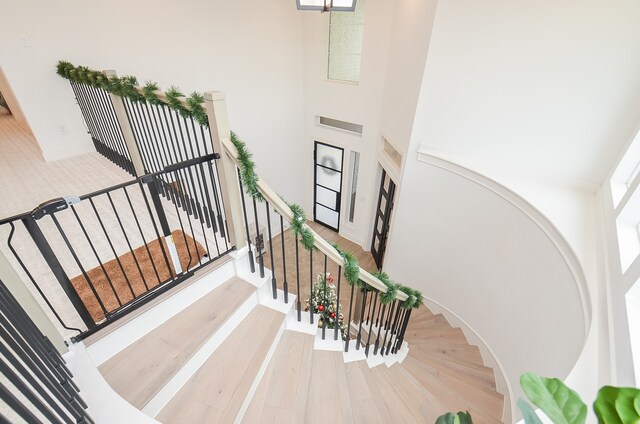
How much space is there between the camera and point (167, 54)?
4.25 meters

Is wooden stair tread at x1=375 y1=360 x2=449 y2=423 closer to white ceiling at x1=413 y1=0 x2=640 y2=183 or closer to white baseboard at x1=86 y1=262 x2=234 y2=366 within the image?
white baseboard at x1=86 y1=262 x2=234 y2=366

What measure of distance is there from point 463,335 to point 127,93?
185 inches

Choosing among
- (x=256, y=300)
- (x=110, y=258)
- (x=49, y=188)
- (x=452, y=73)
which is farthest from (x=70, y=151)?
(x=452, y=73)

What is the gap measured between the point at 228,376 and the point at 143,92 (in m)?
2.31

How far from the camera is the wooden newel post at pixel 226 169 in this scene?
6.12 feet

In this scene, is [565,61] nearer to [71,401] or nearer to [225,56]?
[71,401]

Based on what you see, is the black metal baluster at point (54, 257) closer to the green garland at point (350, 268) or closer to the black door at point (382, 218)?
the green garland at point (350, 268)

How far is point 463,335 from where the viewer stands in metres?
3.71

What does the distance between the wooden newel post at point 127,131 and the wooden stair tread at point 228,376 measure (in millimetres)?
2166

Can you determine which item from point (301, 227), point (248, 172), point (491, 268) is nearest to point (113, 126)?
point (248, 172)

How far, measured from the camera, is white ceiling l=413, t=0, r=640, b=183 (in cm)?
231

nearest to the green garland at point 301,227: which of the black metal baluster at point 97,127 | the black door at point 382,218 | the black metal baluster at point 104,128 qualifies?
the black metal baluster at point 104,128

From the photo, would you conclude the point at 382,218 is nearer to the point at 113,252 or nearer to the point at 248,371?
the point at 248,371

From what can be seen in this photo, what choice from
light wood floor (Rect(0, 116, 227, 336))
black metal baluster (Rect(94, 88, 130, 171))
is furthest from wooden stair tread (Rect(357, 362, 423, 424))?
black metal baluster (Rect(94, 88, 130, 171))
